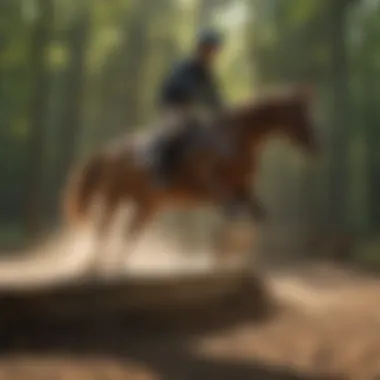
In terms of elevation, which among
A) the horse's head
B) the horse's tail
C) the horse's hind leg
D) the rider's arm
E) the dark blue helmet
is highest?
the dark blue helmet

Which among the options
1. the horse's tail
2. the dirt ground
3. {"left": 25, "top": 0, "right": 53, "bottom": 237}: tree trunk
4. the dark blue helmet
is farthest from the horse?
the dirt ground

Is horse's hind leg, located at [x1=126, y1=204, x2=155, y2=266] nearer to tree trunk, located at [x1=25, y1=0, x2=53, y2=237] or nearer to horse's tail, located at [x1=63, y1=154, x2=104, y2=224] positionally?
horse's tail, located at [x1=63, y1=154, x2=104, y2=224]

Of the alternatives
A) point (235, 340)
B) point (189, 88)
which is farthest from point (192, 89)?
point (235, 340)

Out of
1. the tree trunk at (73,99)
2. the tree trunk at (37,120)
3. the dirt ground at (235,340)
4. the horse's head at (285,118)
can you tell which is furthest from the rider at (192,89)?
the dirt ground at (235,340)

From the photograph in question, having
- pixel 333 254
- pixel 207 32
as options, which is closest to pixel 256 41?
pixel 207 32

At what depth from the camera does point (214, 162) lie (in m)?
2.43

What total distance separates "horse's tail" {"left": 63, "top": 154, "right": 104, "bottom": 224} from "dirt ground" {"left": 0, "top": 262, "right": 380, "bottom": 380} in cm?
52

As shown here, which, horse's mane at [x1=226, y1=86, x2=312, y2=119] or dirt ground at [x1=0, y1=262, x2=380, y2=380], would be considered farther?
horse's mane at [x1=226, y1=86, x2=312, y2=119]

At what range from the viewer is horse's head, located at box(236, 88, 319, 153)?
2352mm

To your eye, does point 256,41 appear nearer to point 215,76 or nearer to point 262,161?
point 215,76

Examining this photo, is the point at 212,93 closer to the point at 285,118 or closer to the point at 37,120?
the point at 285,118

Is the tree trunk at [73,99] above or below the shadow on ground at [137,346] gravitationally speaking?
above

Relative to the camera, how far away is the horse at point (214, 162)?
93.3 inches

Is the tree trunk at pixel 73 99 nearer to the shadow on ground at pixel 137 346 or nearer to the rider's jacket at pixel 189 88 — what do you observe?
the rider's jacket at pixel 189 88
